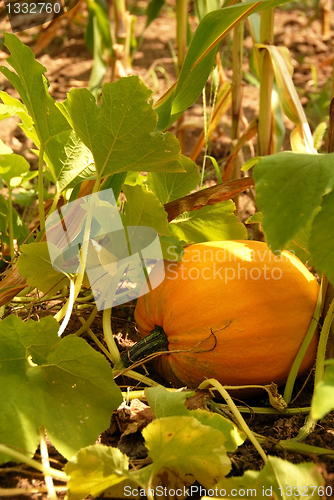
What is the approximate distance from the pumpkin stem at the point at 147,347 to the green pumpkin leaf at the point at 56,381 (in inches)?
9.5

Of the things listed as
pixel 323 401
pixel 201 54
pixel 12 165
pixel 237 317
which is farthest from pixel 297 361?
pixel 12 165

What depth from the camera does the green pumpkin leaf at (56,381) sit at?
2.30 feet

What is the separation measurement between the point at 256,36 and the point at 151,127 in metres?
1.05

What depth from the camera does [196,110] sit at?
3145mm

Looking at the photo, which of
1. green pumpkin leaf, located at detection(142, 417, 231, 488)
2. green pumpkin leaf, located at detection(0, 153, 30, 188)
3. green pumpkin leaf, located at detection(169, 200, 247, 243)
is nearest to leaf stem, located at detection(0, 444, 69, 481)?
green pumpkin leaf, located at detection(142, 417, 231, 488)

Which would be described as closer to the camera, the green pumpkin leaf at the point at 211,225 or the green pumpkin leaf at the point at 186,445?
the green pumpkin leaf at the point at 186,445

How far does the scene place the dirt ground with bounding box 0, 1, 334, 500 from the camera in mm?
776

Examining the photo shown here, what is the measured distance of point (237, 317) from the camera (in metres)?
0.95

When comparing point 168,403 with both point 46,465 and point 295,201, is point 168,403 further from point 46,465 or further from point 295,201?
point 295,201

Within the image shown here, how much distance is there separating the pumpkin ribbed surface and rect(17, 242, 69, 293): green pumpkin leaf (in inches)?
9.4

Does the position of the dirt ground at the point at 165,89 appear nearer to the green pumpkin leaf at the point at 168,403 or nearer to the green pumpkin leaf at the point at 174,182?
the green pumpkin leaf at the point at 168,403

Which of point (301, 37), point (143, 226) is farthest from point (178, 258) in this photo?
point (301, 37)

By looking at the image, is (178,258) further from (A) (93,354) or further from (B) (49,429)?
(B) (49,429)

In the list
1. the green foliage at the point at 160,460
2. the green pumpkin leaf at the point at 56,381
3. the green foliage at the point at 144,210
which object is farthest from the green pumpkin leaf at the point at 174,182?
the green foliage at the point at 160,460
